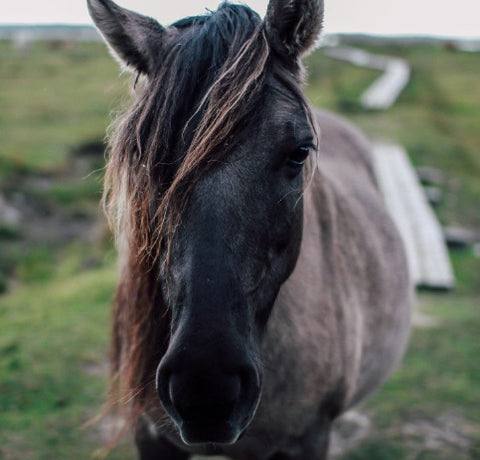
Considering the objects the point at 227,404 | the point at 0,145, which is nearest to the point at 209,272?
the point at 227,404

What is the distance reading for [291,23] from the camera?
2211 mm

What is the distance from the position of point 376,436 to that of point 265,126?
128 inches

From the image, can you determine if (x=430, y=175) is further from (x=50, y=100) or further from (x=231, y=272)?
(x=50, y=100)

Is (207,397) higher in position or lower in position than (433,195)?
higher

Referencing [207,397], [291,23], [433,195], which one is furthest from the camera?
[433,195]

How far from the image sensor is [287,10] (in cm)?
218

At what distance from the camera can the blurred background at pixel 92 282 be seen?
4.54 meters

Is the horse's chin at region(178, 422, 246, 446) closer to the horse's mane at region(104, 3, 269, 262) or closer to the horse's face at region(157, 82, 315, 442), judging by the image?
the horse's face at region(157, 82, 315, 442)

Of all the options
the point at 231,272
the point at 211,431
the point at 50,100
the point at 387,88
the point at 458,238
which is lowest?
the point at 387,88

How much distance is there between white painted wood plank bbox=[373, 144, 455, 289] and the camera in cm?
802

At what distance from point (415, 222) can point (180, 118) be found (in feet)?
26.6

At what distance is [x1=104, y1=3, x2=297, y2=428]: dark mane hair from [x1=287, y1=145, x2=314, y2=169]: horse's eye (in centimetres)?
20

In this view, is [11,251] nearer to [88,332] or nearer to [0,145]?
[88,332]

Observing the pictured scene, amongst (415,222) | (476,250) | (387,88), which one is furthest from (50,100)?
(476,250)
